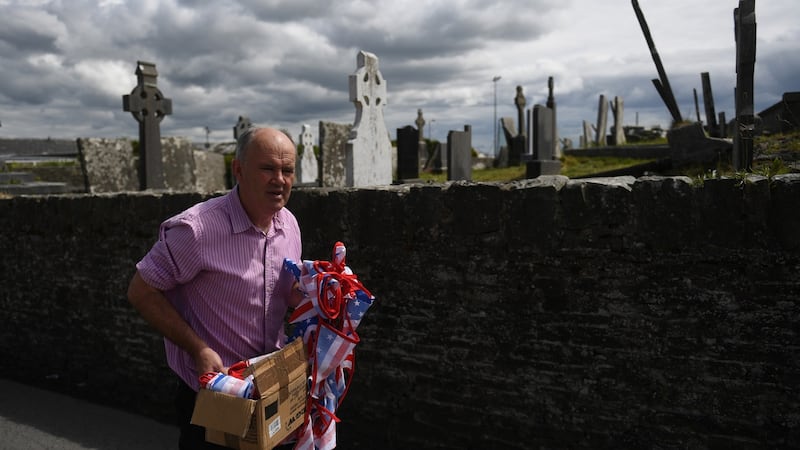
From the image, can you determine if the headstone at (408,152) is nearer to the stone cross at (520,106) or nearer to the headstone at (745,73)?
the headstone at (745,73)

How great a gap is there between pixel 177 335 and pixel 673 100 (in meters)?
11.7

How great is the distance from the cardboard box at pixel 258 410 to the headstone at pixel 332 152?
9.60 metres

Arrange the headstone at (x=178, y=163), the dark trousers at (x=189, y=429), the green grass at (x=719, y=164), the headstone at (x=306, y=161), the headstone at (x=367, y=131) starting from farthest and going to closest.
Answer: the headstone at (x=306, y=161) < the headstone at (x=178, y=163) < the headstone at (x=367, y=131) < the green grass at (x=719, y=164) < the dark trousers at (x=189, y=429)

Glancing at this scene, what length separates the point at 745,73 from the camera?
5035 mm

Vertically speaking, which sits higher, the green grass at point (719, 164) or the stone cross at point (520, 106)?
the stone cross at point (520, 106)

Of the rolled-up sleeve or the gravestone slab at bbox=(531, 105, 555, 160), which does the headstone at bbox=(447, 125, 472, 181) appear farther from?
the rolled-up sleeve

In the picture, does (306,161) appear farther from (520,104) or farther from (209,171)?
(520,104)

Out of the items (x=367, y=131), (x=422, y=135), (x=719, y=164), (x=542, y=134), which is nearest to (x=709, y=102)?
(x=542, y=134)

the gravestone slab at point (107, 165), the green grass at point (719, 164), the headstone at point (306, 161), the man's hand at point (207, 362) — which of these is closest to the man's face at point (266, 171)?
the man's hand at point (207, 362)

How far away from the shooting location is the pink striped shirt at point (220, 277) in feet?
7.74

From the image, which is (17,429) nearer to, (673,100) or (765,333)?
(765,333)

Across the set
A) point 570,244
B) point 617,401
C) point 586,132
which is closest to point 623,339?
point 617,401

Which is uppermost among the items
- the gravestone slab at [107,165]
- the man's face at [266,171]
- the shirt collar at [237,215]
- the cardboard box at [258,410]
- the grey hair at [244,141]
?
the gravestone slab at [107,165]

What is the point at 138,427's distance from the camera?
16.8 ft
